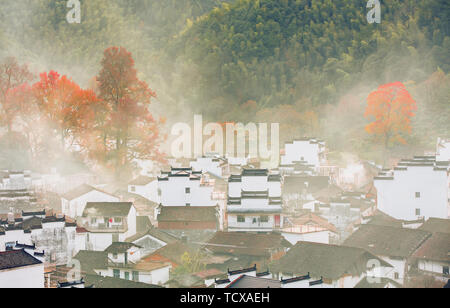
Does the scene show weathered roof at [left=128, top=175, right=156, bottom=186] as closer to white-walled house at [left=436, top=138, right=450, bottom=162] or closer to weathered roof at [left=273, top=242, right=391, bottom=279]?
weathered roof at [left=273, top=242, right=391, bottom=279]

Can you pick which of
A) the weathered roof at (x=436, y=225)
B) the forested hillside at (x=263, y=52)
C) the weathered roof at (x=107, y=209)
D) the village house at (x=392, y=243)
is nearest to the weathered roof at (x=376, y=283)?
the village house at (x=392, y=243)

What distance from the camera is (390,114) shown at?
33219mm

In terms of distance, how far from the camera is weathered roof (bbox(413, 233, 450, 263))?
54.9 ft

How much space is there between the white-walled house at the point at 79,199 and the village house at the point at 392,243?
26.9 feet

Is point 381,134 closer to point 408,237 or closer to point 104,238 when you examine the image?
point 408,237

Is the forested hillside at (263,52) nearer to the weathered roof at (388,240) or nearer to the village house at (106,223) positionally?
the weathered roof at (388,240)

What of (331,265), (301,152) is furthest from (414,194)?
(331,265)

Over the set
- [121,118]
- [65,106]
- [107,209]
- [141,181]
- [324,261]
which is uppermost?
[65,106]

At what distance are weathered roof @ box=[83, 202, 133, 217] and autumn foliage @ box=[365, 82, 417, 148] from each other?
17.3 meters

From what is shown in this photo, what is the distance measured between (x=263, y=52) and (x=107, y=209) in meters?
37.5

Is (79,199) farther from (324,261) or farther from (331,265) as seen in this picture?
(331,265)

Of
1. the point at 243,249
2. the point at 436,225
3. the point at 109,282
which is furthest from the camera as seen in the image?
the point at 436,225

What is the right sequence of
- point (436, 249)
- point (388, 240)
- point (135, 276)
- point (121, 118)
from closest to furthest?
point (135, 276) → point (436, 249) → point (388, 240) → point (121, 118)
